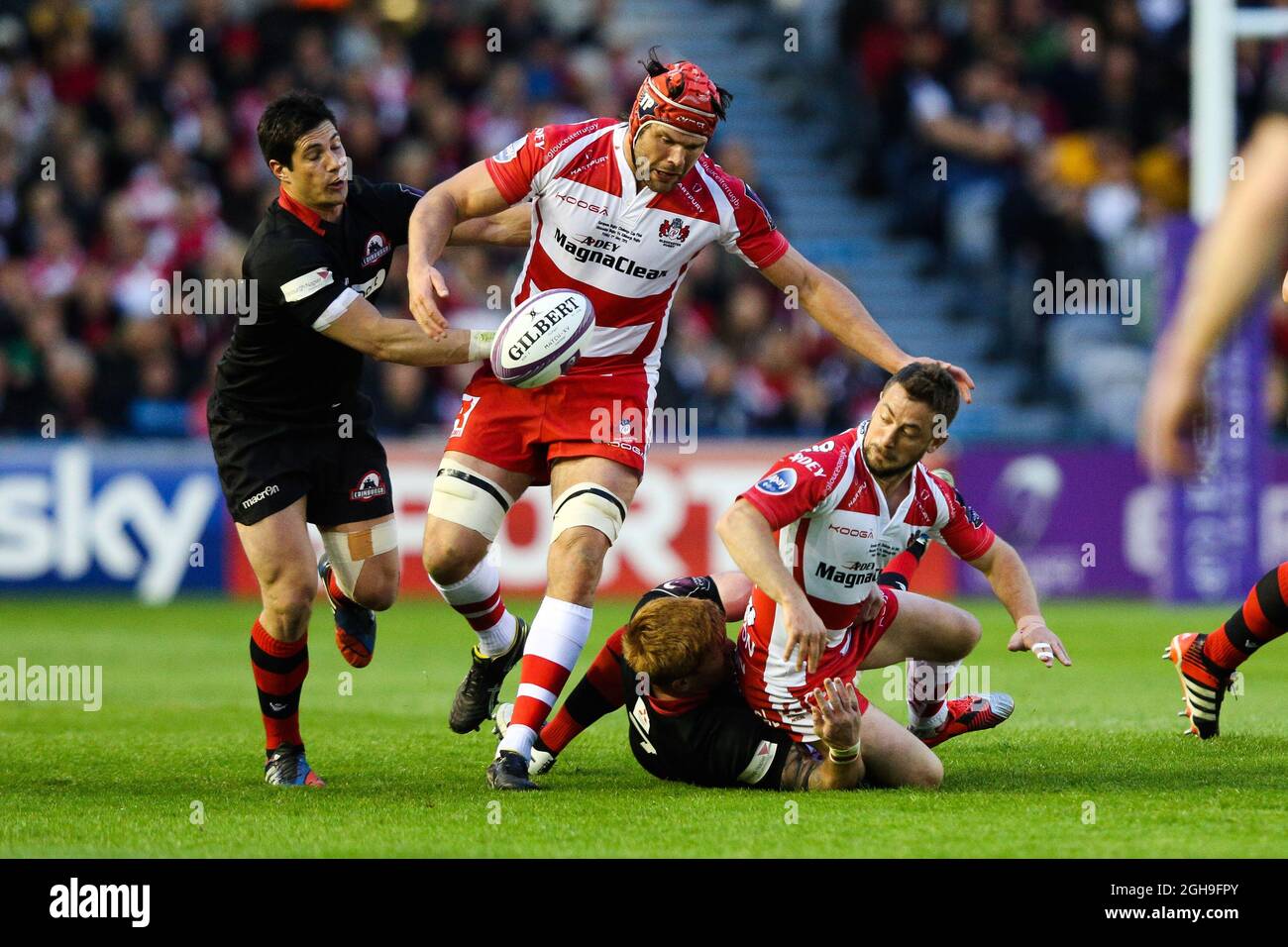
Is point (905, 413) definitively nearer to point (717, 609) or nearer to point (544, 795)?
point (717, 609)

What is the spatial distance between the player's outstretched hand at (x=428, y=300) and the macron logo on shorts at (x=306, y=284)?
0.45 m

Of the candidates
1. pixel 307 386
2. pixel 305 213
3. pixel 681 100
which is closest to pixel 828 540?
pixel 681 100

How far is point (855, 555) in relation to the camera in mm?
6602

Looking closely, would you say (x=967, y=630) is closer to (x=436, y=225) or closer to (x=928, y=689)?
(x=928, y=689)

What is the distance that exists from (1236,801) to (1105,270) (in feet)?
39.9

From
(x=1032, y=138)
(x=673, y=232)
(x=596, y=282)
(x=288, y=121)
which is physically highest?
(x=1032, y=138)

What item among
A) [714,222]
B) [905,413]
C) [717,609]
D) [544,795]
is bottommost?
[544,795]

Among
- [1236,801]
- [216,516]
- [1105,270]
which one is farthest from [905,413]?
[1105,270]

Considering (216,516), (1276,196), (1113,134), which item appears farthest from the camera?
(1113,134)

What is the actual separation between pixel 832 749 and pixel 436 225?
8.18 ft

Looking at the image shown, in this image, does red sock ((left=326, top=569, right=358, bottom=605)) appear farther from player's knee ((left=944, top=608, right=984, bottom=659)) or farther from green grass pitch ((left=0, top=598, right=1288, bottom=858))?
player's knee ((left=944, top=608, right=984, bottom=659))

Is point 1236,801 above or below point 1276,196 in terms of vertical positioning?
below

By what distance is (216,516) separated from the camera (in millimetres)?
15047

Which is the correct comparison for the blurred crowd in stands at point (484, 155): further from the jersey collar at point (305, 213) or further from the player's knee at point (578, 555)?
the player's knee at point (578, 555)
